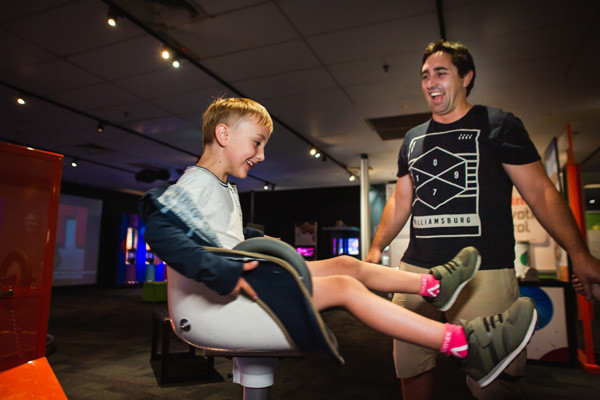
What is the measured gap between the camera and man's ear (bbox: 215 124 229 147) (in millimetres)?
1140

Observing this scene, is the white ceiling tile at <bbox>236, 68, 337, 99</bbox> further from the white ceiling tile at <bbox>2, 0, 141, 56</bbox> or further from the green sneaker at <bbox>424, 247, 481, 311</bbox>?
the green sneaker at <bbox>424, 247, 481, 311</bbox>

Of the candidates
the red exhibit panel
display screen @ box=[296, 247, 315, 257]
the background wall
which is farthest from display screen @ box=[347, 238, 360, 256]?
the red exhibit panel

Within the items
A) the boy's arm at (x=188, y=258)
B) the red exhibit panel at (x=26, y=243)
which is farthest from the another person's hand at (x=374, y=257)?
the red exhibit panel at (x=26, y=243)

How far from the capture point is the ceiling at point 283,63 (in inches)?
132

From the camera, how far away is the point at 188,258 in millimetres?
758

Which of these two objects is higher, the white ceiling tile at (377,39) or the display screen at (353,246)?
the white ceiling tile at (377,39)

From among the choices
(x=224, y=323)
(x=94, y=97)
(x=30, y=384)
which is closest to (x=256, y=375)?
(x=224, y=323)

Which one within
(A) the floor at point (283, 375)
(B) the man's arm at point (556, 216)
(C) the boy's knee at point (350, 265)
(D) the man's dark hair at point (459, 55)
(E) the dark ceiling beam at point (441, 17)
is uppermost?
(E) the dark ceiling beam at point (441, 17)

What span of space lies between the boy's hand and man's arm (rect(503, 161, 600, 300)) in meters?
0.97

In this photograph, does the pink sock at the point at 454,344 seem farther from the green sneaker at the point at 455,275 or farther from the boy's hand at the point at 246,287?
the boy's hand at the point at 246,287

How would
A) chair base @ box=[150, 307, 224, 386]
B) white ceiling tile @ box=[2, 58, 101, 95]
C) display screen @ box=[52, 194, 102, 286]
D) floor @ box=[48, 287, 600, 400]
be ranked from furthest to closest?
display screen @ box=[52, 194, 102, 286], white ceiling tile @ box=[2, 58, 101, 95], chair base @ box=[150, 307, 224, 386], floor @ box=[48, 287, 600, 400]

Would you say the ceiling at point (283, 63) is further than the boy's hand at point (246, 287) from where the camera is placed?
Yes

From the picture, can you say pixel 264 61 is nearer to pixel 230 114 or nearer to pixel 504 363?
pixel 230 114

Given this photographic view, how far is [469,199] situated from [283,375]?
244 cm
